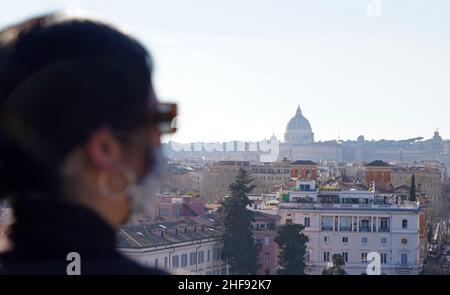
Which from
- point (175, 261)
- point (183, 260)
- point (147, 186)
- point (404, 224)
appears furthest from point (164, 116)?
point (404, 224)

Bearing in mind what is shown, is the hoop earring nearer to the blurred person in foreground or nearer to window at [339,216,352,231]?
the blurred person in foreground

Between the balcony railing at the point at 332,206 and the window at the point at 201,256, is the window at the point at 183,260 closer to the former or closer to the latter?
the window at the point at 201,256

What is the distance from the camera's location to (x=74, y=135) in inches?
24.2

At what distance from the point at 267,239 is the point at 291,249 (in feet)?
1.08

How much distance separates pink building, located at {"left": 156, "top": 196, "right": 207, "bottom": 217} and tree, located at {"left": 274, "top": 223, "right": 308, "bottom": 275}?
17.6 inches

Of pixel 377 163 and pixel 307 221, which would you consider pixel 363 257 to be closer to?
pixel 307 221

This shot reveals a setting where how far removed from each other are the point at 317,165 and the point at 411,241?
59.8 inches

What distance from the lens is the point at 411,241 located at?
11.2ft

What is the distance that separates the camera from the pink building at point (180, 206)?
3383 mm

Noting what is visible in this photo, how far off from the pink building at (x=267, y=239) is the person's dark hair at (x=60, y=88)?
209 centimetres

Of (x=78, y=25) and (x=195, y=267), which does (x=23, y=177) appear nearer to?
(x=78, y=25)

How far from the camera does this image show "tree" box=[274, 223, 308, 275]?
2.75m
